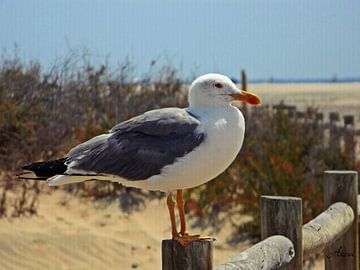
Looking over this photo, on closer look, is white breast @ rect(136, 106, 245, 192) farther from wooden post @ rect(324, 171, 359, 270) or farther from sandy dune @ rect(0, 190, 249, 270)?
sandy dune @ rect(0, 190, 249, 270)

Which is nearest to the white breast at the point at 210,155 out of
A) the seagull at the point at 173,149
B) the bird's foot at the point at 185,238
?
the seagull at the point at 173,149

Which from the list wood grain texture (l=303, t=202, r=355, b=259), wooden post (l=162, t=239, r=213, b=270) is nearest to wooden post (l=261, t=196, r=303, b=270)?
wood grain texture (l=303, t=202, r=355, b=259)

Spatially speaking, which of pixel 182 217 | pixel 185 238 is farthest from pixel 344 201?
pixel 185 238

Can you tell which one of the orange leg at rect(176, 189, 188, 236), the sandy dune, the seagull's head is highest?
the seagull's head

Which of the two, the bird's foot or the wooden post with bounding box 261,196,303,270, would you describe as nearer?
the bird's foot

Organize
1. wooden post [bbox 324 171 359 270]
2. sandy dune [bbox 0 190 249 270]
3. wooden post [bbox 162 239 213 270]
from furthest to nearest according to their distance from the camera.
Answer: sandy dune [bbox 0 190 249 270], wooden post [bbox 324 171 359 270], wooden post [bbox 162 239 213 270]

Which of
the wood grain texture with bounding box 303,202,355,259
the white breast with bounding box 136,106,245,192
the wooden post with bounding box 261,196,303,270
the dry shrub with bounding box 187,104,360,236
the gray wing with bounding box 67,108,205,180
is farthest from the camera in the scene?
the dry shrub with bounding box 187,104,360,236

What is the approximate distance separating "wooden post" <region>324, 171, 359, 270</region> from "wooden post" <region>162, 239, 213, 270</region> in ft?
7.34

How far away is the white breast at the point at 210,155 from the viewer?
292cm

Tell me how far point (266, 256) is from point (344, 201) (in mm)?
1643

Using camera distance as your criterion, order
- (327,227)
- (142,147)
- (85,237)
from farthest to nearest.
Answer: (85,237) → (327,227) → (142,147)

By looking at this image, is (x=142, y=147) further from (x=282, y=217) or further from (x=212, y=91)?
(x=282, y=217)

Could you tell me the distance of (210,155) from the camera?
2.92 m

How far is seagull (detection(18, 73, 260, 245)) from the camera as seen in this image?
9.66 feet
